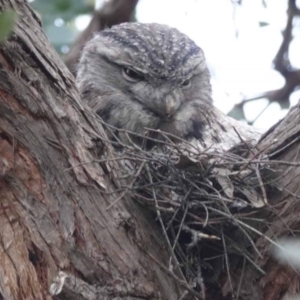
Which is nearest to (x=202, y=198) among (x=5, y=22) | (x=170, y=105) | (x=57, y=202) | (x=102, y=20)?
(x=57, y=202)

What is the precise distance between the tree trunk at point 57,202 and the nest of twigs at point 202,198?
0.08 meters

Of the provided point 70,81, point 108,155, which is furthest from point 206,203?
point 70,81

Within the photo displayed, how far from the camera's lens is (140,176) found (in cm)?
214

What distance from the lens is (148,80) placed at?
2736 millimetres

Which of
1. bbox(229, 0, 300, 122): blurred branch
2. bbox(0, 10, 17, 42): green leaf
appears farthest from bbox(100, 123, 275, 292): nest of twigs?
bbox(229, 0, 300, 122): blurred branch

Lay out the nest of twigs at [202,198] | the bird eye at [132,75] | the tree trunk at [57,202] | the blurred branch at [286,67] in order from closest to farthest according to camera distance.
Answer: the tree trunk at [57,202] → the nest of twigs at [202,198] → the bird eye at [132,75] → the blurred branch at [286,67]

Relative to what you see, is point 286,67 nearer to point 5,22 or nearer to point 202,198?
point 202,198

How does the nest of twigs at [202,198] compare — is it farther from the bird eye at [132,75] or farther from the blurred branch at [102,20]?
the blurred branch at [102,20]

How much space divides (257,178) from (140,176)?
0.36m

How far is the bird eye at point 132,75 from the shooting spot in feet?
9.12

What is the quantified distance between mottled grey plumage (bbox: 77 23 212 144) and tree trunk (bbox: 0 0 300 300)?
27.9 inches

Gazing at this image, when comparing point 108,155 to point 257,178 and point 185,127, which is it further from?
point 185,127

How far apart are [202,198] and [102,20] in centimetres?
151

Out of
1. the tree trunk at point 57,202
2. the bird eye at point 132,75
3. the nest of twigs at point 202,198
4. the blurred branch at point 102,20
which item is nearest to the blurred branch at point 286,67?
the blurred branch at point 102,20
